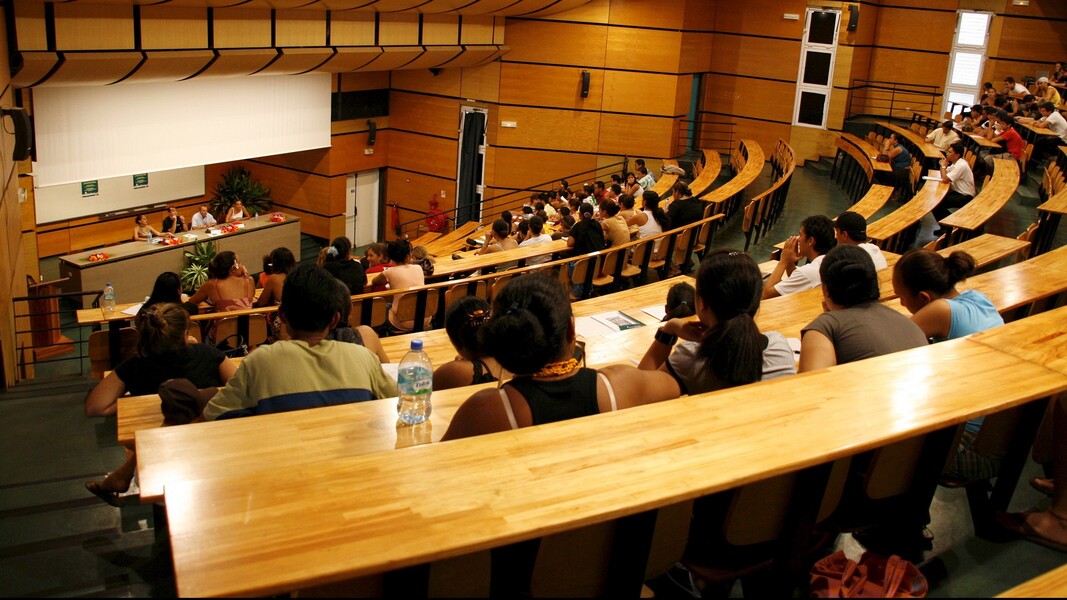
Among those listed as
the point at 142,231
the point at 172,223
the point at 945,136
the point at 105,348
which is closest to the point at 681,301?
the point at 105,348

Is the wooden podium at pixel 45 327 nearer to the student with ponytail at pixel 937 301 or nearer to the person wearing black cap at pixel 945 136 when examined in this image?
the student with ponytail at pixel 937 301

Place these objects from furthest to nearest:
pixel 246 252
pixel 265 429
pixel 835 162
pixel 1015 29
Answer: pixel 1015 29
pixel 835 162
pixel 246 252
pixel 265 429

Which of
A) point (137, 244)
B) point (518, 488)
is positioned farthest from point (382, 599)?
point (137, 244)

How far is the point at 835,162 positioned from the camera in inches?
540

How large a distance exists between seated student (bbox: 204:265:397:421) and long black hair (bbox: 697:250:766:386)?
1089 millimetres

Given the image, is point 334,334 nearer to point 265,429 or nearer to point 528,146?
point 265,429

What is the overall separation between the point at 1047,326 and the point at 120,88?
10.1 metres

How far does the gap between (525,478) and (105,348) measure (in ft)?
14.9

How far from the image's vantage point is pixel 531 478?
72.0 inches

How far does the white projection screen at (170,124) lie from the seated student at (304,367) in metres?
8.09

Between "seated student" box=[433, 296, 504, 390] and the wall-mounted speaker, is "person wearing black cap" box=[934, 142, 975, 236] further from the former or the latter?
the wall-mounted speaker

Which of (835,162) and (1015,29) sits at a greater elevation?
(1015,29)

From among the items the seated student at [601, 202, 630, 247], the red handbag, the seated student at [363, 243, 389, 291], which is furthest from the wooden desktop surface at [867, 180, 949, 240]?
the red handbag

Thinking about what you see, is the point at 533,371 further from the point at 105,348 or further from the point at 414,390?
the point at 105,348
